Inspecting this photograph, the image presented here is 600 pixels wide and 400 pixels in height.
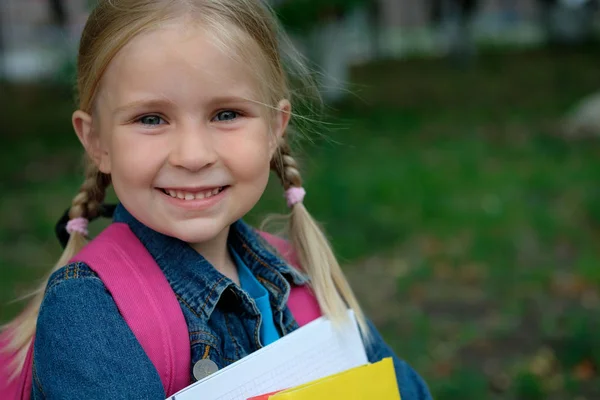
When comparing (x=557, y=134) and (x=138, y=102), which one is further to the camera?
(x=557, y=134)

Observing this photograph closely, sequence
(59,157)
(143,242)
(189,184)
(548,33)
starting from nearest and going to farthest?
1. (189,184)
2. (143,242)
3. (59,157)
4. (548,33)

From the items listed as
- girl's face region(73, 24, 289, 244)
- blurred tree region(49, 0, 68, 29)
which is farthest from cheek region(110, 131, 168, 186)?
blurred tree region(49, 0, 68, 29)

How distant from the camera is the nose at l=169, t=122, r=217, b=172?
138 cm

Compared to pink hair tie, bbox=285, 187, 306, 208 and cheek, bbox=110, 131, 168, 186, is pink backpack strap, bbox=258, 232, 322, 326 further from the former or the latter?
cheek, bbox=110, 131, 168, 186

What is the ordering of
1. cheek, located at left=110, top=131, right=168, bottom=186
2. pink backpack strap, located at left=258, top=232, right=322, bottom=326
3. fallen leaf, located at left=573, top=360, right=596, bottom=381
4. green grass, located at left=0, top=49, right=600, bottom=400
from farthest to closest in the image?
1. green grass, located at left=0, top=49, right=600, bottom=400
2. fallen leaf, located at left=573, top=360, right=596, bottom=381
3. pink backpack strap, located at left=258, top=232, right=322, bottom=326
4. cheek, located at left=110, top=131, right=168, bottom=186

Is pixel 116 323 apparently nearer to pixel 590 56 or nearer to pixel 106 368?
pixel 106 368

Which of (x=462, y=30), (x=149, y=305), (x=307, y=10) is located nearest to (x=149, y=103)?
(x=149, y=305)

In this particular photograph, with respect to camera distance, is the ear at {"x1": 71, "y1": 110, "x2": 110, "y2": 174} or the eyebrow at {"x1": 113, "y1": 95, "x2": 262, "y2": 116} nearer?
the eyebrow at {"x1": 113, "y1": 95, "x2": 262, "y2": 116}

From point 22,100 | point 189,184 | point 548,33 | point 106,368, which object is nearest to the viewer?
point 106,368

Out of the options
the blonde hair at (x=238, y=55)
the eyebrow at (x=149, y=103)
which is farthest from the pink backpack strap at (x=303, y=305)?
the eyebrow at (x=149, y=103)

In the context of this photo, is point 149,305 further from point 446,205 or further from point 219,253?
point 446,205

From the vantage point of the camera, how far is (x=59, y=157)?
7.57 m

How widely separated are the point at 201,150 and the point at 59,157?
652 centimetres

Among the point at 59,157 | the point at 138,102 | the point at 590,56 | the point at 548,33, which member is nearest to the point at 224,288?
the point at 138,102
